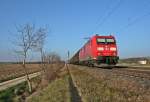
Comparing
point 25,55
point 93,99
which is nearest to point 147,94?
point 93,99

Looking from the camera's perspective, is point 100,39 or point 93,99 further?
point 100,39

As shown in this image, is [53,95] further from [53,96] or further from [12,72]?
[12,72]

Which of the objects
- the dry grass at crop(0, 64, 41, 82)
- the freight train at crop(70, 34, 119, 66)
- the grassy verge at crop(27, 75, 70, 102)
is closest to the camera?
the grassy verge at crop(27, 75, 70, 102)

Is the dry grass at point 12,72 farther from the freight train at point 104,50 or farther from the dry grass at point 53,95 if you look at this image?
the dry grass at point 53,95

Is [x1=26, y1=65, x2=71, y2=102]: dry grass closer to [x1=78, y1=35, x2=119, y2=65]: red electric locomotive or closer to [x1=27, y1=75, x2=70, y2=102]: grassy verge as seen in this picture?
[x1=27, y1=75, x2=70, y2=102]: grassy verge

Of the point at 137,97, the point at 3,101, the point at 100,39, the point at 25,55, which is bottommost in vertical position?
the point at 3,101

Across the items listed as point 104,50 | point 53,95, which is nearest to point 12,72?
point 104,50

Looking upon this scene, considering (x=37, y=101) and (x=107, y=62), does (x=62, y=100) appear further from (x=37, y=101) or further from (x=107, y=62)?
(x=107, y=62)

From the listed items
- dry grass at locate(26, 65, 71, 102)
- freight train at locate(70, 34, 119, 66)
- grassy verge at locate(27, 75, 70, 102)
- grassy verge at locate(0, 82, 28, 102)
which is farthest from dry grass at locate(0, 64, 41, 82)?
grassy verge at locate(27, 75, 70, 102)

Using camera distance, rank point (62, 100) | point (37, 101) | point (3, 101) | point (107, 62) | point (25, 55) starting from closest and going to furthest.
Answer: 1. point (62, 100)
2. point (37, 101)
3. point (3, 101)
4. point (25, 55)
5. point (107, 62)

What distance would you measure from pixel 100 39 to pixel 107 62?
10.6 ft

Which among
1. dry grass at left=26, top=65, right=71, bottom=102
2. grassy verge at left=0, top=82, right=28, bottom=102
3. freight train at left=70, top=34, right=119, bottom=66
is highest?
freight train at left=70, top=34, right=119, bottom=66

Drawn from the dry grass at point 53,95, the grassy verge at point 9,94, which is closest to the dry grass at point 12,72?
the grassy verge at point 9,94

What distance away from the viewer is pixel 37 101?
14523 millimetres
